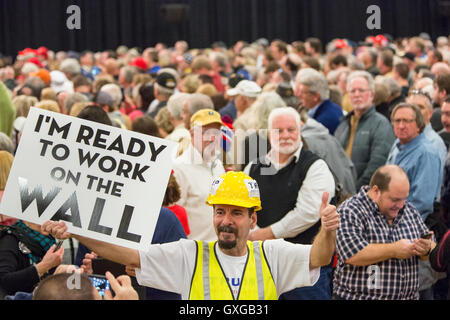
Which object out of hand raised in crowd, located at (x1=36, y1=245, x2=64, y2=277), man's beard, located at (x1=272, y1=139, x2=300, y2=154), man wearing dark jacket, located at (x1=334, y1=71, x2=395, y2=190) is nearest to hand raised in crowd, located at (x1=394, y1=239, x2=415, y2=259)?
man's beard, located at (x1=272, y1=139, x2=300, y2=154)

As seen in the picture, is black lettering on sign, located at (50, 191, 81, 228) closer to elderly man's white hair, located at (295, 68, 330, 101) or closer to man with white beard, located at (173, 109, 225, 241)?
man with white beard, located at (173, 109, 225, 241)

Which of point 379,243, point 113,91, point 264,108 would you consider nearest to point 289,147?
point 379,243

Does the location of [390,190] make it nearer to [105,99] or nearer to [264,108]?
[264,108]

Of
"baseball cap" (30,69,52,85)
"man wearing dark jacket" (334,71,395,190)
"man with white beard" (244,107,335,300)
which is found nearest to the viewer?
"man with white beard" (244,107,335,300)

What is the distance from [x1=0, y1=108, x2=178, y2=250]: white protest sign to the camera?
340 centimetres

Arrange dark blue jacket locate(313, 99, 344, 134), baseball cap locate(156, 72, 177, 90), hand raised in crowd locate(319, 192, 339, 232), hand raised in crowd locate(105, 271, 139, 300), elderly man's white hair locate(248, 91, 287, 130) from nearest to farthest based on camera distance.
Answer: hand raised in crowd locate(105, 271, 139, 300) < hand raised in crowd locate(319, 192, 339, 232) < elderly man's white hair locate(248, 91, 287, 130) < dark blue jacket locate(313, 99, 344, 134) < baseball cap locate(156, 72, 177, 90)

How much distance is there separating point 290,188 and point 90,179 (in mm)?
1972

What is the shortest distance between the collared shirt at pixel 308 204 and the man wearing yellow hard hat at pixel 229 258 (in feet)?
5.07

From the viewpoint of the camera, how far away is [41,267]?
12.3 feet

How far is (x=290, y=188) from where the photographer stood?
16.9 feet

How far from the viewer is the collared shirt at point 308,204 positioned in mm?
5070

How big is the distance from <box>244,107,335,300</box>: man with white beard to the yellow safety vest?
1.60 m

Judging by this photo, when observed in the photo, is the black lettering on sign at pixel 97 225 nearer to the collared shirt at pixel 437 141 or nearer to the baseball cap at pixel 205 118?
the baseball cap at pixel 205 118
